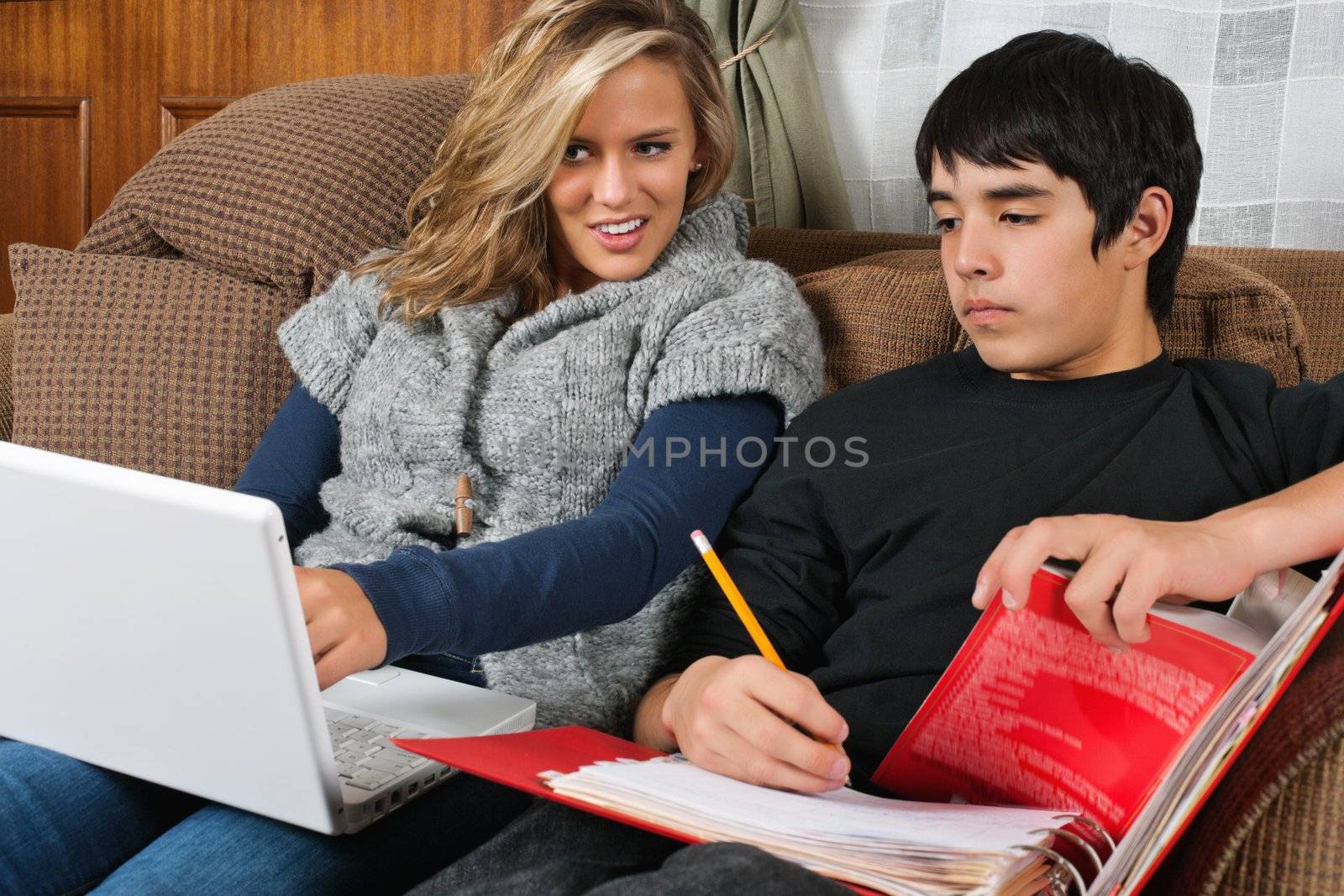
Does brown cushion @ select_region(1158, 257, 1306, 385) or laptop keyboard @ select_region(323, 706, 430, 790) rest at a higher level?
brown cushion @ select_region(1158, 257, 1306, 385)

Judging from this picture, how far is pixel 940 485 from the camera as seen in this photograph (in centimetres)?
102

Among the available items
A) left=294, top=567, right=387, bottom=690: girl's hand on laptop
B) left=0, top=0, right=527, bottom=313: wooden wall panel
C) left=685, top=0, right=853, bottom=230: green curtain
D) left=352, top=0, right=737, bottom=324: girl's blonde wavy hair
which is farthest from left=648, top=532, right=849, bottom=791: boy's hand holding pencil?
left=0, top=0, right=527, bottom=313: wooden wall panel

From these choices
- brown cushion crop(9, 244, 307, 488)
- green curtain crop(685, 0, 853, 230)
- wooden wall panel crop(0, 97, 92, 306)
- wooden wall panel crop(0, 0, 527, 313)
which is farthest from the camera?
wooden wall panel crop(0, 97, 92, 306)

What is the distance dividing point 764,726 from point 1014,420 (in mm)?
416

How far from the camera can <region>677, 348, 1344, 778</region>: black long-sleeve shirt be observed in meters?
0.96

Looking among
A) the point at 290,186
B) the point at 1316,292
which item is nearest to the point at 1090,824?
the point at 1316,292

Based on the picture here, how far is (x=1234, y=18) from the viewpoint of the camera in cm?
164

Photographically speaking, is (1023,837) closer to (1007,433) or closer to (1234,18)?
(1007,433)

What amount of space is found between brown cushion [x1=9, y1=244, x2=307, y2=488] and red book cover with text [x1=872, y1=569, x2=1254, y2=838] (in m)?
0.93

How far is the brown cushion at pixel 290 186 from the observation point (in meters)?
1.46

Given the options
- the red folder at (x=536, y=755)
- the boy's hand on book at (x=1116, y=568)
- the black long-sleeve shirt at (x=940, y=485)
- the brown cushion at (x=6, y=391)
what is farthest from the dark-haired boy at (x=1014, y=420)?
the brown cushion at (x=6, y=391)

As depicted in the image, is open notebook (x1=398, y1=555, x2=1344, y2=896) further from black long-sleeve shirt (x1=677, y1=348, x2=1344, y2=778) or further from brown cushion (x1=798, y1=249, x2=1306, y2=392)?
brown cushion (x1=798, y1=249, x2=1306, y2=392)

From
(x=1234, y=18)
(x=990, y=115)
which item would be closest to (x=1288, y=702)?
(x=990, y=115)

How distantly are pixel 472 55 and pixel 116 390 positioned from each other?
3.58ft
